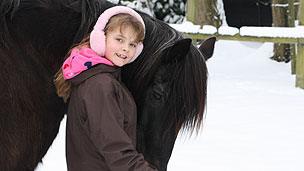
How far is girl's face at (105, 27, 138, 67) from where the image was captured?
2020mm

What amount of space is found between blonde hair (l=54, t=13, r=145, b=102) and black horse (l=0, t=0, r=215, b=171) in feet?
0.15

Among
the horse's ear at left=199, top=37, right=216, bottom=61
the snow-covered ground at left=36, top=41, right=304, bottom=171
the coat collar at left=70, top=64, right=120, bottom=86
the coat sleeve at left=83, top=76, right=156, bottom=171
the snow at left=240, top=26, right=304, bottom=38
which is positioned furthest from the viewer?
the snow at left=240, top=26, right=304, bottom=38

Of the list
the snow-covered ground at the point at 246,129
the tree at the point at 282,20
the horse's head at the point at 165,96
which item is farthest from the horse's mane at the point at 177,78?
the tree at the point at 282,20

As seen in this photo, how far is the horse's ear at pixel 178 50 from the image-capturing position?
1984 millimetres

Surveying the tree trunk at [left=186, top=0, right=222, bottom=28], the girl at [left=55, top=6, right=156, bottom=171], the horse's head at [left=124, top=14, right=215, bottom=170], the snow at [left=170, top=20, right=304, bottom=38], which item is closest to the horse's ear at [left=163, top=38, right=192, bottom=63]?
the horse's head at [left=124, top=14, right=215, bottom=170]

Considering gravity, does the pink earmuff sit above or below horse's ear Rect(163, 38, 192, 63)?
above

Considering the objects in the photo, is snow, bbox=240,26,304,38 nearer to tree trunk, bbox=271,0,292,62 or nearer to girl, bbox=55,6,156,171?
tree trunk, bbox=271,0,292,62

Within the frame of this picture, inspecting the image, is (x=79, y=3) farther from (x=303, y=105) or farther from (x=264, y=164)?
(x=303, y=105)

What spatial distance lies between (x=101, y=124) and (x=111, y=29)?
13.6 inches

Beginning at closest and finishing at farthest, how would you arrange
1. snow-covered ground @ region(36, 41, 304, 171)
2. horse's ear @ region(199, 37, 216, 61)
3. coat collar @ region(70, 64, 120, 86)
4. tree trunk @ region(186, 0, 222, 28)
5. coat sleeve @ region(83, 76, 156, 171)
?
1. coat sleeve @ region(83, 76, 156, 171)
2. coat collar @ region(70, 64, 120, 86)
3. horse's ear @ region(199, 37, 216, 61)
4. snow-covered ground @ region(36, 41, 304, 171)
5. tree trunk @ region(186, 0, 222, 28)

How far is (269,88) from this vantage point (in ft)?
25.2

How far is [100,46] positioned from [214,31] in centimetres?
586

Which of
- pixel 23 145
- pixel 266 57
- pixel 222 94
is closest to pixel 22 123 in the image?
pixel 23 145

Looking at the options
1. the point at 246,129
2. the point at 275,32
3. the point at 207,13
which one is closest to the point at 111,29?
the point at 246,129
